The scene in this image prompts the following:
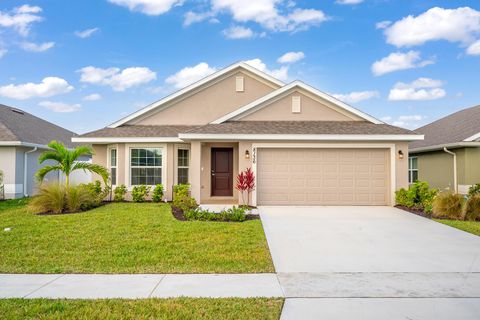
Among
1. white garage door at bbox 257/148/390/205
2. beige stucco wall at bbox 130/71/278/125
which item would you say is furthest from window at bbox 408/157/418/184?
beige stucco wall at bbox 130/71/278/125

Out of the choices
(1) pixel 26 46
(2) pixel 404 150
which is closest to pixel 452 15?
(2) pixel 404 150

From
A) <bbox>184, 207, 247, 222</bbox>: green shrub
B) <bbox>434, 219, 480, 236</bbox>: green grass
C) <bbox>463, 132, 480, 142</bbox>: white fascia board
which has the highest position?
<bbox>463, 132, 480, 142</bbox>: white fascia board

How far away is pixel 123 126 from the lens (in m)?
Answer: 16.0

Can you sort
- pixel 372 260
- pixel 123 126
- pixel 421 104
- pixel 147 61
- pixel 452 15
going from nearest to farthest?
pixel 372 260 → pixel 452 15 → pixel 123 126 → pixel 147 61 → pixel 421 104

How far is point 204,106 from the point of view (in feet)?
53.1

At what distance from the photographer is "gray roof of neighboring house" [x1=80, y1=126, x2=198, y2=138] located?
14.5 metres

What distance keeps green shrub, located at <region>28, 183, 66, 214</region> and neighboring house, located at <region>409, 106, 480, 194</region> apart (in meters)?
15.9

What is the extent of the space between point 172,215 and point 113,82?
13.7 m

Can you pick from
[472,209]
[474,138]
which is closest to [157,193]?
[472,209]

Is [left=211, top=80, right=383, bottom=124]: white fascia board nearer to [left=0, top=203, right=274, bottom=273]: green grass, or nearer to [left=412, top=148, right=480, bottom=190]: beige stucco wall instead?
→ [left=412, top=148, right=480, bottom=190]: beige stucco wall

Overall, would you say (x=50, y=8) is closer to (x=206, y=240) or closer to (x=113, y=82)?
(x=113, y=82)

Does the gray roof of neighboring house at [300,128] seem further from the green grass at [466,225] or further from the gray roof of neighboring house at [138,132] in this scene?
the green grass at [466,225]

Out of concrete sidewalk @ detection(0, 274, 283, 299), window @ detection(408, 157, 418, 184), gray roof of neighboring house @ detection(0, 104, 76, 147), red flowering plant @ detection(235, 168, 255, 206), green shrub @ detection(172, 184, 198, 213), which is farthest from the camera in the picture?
window @ detection(408, 157, 418, 184)

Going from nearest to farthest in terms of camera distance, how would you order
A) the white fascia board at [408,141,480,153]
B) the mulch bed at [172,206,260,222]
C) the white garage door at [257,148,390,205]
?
the mulch bed at [172,206,260,222], the white garage door at [257,148,390,205], the white fascia board at [408,141,480,153]
